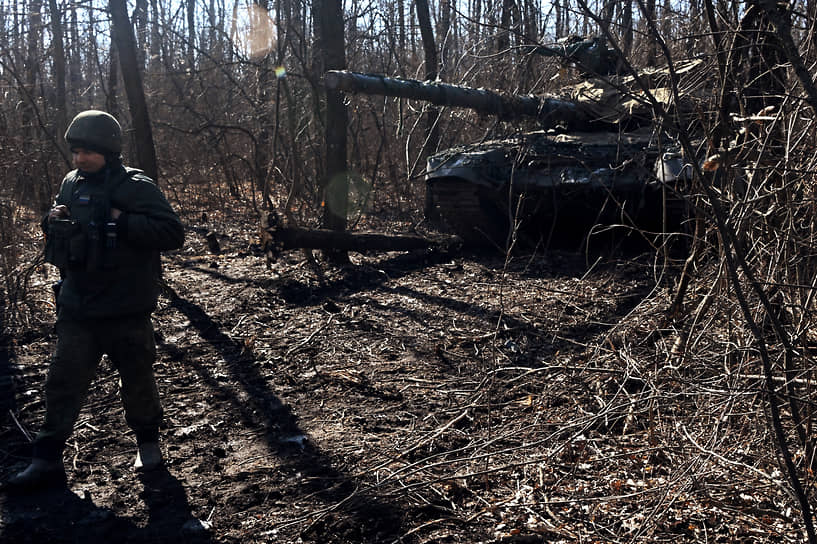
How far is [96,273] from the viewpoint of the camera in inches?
137

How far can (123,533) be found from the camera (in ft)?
10.2

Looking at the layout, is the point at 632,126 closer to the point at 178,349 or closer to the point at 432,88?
the point at 432,88

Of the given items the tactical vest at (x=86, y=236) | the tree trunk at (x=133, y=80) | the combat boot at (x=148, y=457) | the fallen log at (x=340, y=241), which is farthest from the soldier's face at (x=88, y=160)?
the tree trunk at (x=133, y=80)

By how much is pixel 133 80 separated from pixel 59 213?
502 centimetres

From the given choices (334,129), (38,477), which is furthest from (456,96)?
(38,477)

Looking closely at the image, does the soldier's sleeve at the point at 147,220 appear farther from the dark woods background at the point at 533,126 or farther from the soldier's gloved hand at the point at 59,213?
the dark woods background at the point at 533,126

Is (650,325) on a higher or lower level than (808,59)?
lower

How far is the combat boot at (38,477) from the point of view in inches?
135

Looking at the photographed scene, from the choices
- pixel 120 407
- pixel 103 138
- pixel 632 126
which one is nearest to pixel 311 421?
pixel 120 407

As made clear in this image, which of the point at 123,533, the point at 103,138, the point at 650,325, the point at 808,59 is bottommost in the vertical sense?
the point at 123,533

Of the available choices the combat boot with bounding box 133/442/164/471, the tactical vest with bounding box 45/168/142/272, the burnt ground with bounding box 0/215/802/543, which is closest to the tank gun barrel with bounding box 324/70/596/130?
the burnt ground with bounding box 0/215/802/543

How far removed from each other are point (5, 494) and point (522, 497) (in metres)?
2.20

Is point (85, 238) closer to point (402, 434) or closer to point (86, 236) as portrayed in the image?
point (86, 236)

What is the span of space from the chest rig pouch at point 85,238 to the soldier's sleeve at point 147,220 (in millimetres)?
65
